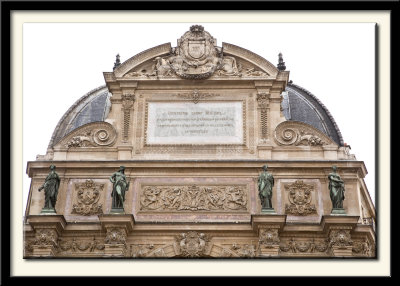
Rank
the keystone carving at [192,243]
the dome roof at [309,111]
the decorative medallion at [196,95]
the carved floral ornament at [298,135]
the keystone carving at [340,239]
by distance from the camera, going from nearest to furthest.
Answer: the keystone carving at [340,239], the keystone carving at [192,243], the carved floral ornament at [298,135], the decorative medallion at [196,95], the dome roof at [309,111]

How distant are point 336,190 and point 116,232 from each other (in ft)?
15.5

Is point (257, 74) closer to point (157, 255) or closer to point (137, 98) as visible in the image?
point (137, 98)

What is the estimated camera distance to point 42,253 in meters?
15.5

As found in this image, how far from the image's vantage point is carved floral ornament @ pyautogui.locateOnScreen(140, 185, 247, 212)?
16.2m

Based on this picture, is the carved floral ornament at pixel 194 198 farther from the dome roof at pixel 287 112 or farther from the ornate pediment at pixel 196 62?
the dome roof at pixel 287 112

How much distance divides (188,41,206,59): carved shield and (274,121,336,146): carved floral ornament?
2643 millimetres

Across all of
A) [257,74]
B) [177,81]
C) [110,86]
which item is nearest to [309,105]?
[257,74]

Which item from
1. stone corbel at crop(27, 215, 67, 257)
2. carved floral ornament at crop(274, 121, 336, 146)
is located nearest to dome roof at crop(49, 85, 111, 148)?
stone corbel at crop(27, 215, 67, 257)

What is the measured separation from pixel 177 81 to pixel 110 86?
1.63m

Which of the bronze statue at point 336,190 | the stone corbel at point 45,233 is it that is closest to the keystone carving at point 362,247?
the bronze statue at point 336,190

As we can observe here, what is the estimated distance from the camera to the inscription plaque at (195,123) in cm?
1709

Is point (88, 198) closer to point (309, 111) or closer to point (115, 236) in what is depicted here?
point (115, 236)

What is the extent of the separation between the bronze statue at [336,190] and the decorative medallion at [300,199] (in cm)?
58

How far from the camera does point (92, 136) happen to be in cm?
1725
